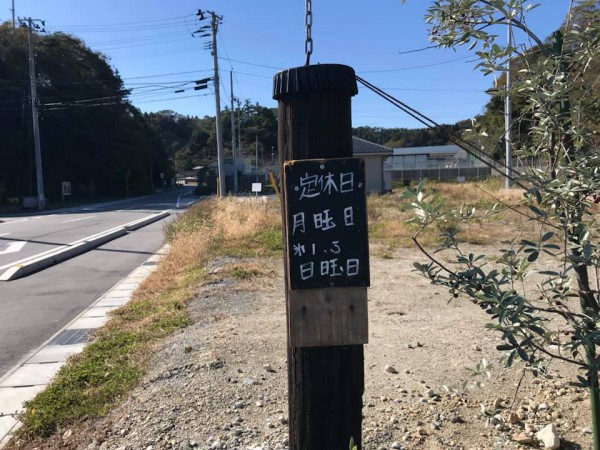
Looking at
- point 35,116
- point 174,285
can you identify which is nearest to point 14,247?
point 174,285

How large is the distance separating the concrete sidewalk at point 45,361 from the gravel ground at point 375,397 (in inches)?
33.8

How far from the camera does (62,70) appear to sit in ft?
145

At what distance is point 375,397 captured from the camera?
3.57 m

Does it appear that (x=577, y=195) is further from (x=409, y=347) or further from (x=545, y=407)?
(x=409, y=347)

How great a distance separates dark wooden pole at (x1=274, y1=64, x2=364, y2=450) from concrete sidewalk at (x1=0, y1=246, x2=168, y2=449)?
7.99ft

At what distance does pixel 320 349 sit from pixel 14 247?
46.5ft

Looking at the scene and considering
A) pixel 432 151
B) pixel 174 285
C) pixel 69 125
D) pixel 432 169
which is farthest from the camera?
pixel 432 151

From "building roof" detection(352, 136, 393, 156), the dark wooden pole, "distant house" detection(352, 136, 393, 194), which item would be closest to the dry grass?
the dark wooden pole

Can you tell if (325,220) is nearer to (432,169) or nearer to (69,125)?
(69,125)

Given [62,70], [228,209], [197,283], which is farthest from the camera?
[62,70]

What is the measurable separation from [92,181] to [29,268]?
44296 millimetres

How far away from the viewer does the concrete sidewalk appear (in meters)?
3.95

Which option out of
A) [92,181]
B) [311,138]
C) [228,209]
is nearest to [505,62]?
[311,138]

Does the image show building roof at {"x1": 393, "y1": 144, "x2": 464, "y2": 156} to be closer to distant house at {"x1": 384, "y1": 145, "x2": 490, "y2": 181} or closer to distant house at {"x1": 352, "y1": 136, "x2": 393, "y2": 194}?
distant house at {"x1": 384, "y1": 145, "x2": 490, "y2": 181}
